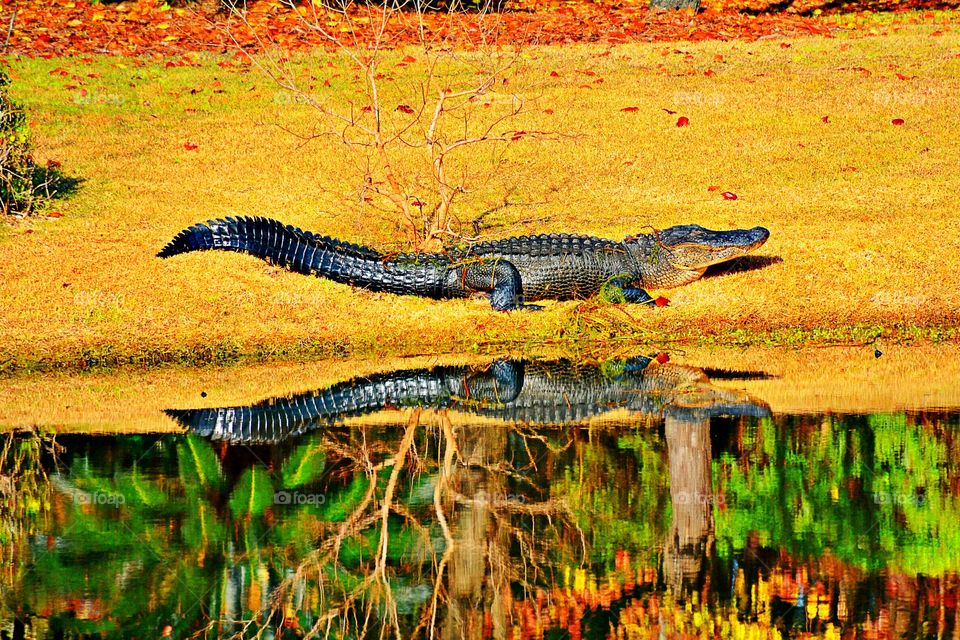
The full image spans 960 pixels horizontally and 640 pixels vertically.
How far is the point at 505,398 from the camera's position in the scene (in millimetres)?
9039

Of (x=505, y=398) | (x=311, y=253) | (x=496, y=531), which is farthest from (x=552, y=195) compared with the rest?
(x=496, y=531)

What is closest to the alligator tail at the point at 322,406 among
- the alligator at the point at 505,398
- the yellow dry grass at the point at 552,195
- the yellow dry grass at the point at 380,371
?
the alligator at the point at 505,398

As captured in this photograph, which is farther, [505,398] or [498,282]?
[498,282]

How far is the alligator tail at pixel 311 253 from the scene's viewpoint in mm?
11375

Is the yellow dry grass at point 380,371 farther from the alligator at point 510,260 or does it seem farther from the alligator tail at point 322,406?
the alligator at point 510,260

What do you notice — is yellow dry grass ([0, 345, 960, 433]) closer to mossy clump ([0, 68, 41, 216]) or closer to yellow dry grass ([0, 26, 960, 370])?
yellow dry grass ([0, 26, 960, 370])

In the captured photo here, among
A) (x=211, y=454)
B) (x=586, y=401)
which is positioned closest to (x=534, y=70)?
(x=586, y=401)

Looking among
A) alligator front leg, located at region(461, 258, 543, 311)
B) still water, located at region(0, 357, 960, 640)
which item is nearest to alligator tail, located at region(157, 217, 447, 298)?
alligator front leg, located at region(461, 258, 543, 311)

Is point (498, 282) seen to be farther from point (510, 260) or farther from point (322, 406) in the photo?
point (322, 406)

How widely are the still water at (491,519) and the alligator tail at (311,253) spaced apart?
235cm

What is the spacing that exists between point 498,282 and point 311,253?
5.82ft

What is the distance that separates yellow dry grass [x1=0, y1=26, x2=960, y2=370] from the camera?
10.7 metres

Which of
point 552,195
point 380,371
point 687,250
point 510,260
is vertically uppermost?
point 552,195

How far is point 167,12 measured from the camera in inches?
866
